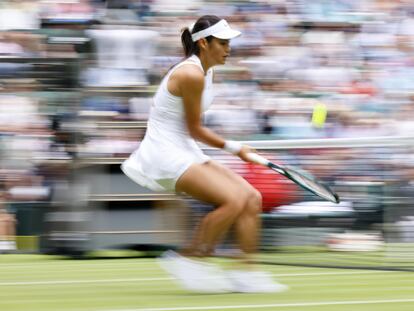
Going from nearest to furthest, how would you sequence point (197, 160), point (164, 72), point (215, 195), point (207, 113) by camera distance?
1. point (215, 195)
2. point (197, 160)
3. point (207, 113)
4. point (164, 72)

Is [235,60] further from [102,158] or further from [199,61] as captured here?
[199,61]

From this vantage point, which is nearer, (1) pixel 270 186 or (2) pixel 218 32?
(2) pixel 218 32

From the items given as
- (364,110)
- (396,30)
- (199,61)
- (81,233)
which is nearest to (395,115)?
(364,110)

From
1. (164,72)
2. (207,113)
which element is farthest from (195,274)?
(164,72)

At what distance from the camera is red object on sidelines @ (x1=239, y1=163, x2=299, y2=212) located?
8641 millimetres

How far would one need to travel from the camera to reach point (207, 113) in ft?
35.2

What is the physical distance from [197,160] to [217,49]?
0.65 meters

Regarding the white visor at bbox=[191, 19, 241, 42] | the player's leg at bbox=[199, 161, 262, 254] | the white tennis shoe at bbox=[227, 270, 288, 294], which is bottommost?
the white tennis shoe at bbox=[227, 270, 288, 294]

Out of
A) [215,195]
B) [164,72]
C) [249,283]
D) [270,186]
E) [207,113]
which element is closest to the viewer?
[215,195]

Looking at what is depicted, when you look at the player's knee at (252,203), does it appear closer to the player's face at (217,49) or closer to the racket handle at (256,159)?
the racket handle at (256,159)

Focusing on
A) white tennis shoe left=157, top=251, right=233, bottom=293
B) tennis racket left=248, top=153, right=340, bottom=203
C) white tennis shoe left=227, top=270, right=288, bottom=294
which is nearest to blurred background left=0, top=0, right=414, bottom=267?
tennis racket left=248, top=153, right=340, bottom=203

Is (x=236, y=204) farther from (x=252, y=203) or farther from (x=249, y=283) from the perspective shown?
(x=249, y=283)

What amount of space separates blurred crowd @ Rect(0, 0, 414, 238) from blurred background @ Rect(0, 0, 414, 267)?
0.6 inches

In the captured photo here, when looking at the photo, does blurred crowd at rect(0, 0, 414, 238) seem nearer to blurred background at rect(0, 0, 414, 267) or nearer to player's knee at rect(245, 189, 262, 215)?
blurred background at rect(0, 0, 414, 267)
